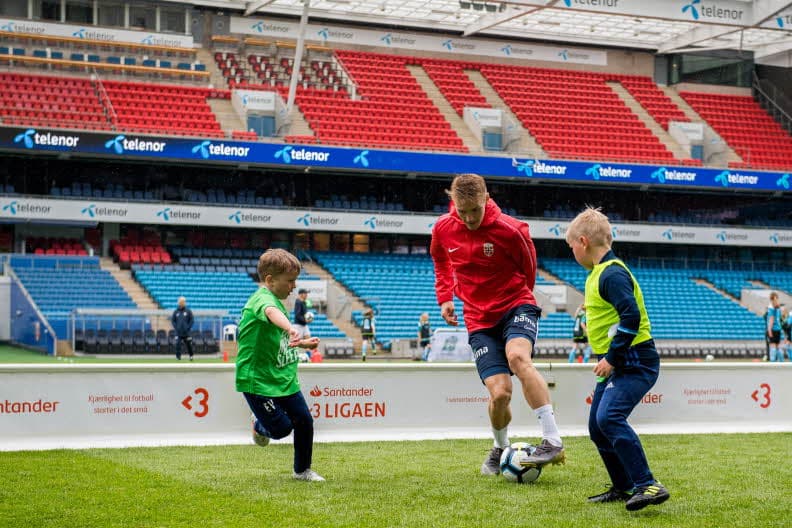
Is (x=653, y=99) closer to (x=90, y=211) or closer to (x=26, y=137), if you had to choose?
(x=90, y=211)

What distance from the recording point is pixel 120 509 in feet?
20.1

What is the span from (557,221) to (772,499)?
35.4 m

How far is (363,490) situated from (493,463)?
123 cm

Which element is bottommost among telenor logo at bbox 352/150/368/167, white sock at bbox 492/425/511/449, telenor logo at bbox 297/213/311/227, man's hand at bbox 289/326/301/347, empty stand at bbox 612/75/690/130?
white sock at bbox 492/425/511/449

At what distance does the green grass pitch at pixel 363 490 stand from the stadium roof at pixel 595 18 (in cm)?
2796

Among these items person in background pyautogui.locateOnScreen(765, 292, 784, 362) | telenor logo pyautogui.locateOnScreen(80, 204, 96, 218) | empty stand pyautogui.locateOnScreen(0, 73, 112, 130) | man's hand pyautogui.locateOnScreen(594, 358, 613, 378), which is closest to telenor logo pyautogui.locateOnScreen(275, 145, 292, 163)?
empty stand pyautogui.locateOnScreen(0, 73, 112, 130)

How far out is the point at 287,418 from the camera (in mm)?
7328

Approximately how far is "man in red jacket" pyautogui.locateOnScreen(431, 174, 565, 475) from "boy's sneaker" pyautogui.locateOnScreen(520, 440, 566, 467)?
10.9 inches

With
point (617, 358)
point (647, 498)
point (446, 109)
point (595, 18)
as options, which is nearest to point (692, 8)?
point (595, 18)

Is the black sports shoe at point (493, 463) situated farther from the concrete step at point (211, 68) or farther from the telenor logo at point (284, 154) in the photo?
the concrete step at point (211, 68)

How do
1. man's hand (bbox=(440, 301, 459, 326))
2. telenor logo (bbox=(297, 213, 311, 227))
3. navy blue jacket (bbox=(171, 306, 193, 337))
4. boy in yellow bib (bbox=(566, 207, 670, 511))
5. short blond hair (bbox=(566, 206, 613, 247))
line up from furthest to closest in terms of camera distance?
1. telenor logo (bbox=(297, 213, 311, 227))
2. navy blue jacket (bbox=(171, 306, 193, 337))
3. man's hand (bbox=(440, 301, 459, 326))
4. short blond hair (bbox=(566, 206, 613, 247))
5. boy in yellow bib (bbox=(566, 207, 670, 511))

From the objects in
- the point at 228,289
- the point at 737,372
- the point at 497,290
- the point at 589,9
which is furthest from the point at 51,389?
the point at 589,9

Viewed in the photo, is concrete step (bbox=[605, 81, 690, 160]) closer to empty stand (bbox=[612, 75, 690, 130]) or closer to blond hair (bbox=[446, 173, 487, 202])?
empty stand (bbox=[612, 75, 690, 130])

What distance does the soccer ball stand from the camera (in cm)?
722
